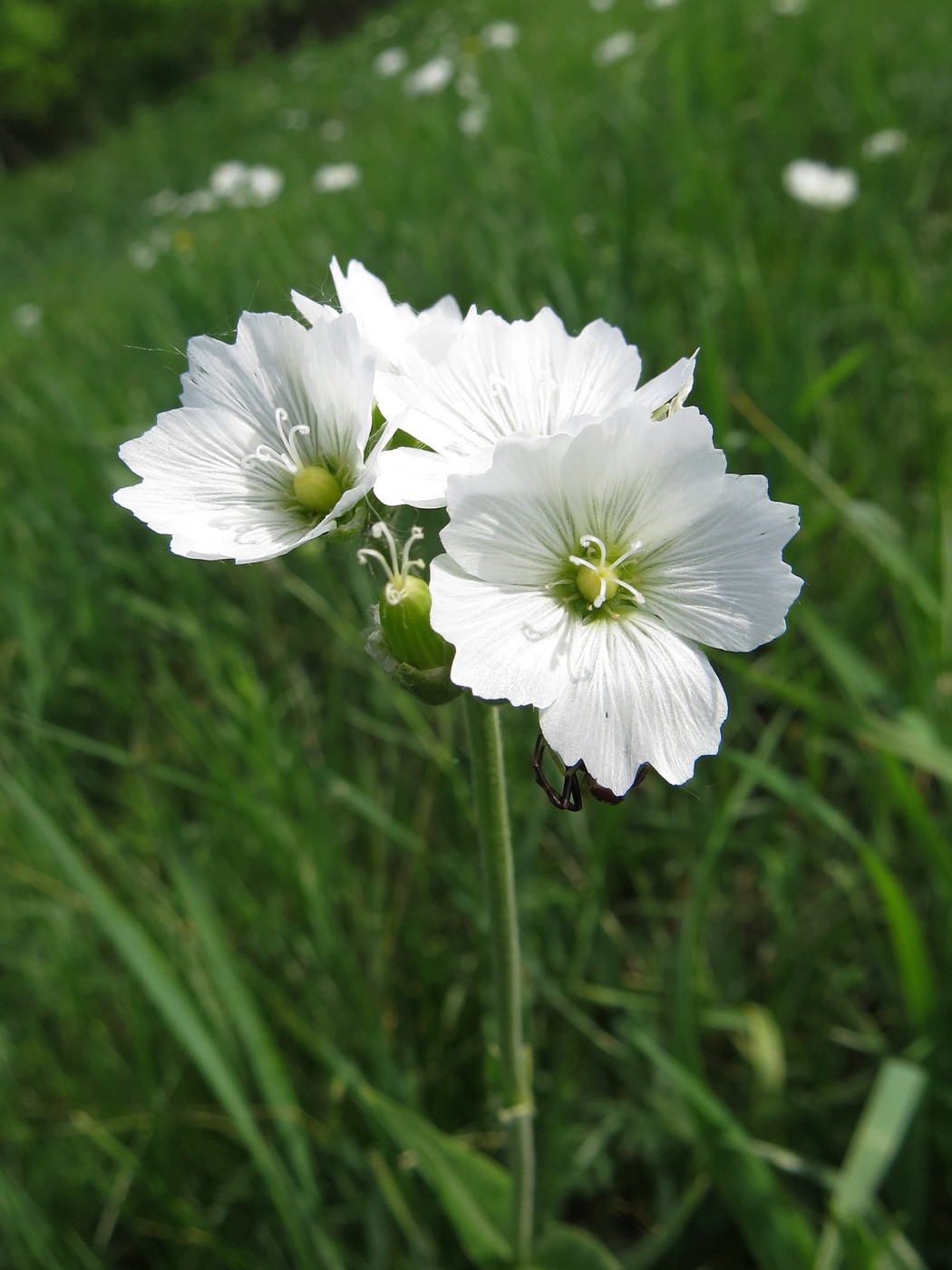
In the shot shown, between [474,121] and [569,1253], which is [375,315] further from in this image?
[474,121]

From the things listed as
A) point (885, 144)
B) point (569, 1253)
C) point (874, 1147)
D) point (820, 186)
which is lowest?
point (569, 1253)

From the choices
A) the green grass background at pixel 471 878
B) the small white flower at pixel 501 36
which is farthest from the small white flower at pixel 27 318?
the green grass background at pixel 471 878

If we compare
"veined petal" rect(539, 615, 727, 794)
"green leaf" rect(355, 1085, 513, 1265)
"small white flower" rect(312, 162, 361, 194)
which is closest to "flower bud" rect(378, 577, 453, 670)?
"veined petal" rect(539, 615, 727, 794)

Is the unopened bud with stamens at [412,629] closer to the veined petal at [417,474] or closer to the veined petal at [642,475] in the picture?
the veined petal at [417,474]

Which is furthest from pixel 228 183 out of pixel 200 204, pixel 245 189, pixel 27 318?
pixel 27 318

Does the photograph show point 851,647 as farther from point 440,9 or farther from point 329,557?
point 440,9
